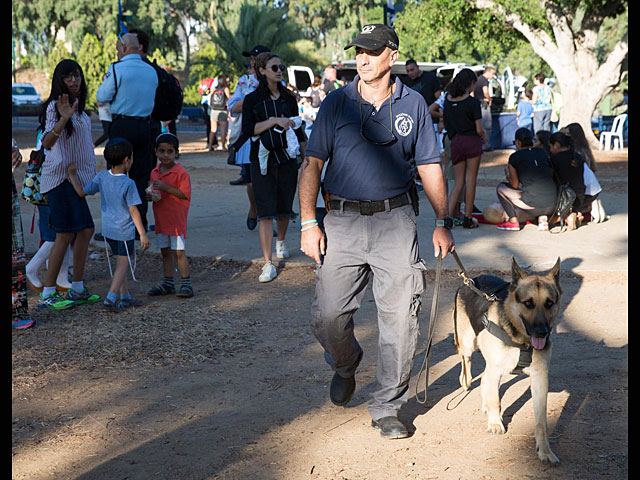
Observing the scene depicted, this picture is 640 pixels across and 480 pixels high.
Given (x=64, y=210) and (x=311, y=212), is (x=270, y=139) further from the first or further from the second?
(x=311, y=212)

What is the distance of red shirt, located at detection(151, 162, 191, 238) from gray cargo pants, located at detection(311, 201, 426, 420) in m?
2.96

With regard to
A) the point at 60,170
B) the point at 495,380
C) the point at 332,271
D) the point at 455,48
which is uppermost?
the point at 455,48

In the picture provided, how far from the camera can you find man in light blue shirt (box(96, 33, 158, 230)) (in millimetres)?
8133

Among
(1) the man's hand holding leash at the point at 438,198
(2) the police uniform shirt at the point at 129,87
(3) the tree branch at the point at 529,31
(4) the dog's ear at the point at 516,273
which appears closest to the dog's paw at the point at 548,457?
(4) the dog's ear at the point at 516,273

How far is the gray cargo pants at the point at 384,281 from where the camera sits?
4055mm

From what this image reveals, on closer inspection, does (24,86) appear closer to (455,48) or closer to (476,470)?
(455,48)

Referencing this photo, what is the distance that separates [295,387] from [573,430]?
67.4 inches

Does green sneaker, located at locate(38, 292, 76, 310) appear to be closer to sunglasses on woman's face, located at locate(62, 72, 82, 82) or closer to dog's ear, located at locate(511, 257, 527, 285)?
sunglasses on woman's face, located at locate(62, 72, 82, 82)

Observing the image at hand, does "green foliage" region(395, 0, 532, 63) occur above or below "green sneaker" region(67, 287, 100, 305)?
above

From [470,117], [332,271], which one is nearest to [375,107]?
[332,271]

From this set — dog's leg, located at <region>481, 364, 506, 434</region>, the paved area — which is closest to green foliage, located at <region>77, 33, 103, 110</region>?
the paved area

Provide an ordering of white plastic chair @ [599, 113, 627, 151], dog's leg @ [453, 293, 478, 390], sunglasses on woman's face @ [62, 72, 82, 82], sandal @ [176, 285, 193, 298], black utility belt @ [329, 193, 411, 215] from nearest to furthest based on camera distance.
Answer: black utility belt @ [329, 193, 411, 215], dog's leg @ [453, 293, 478, 390], sunglasses on woman's face @ [62, 72, 82, 82], sandal @ [176, 285, 193, 298], white plastic chair @ [599, 113, 627, 151]

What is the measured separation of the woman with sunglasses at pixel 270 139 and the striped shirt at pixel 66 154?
1.54 metres

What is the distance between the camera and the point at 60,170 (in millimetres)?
6441
